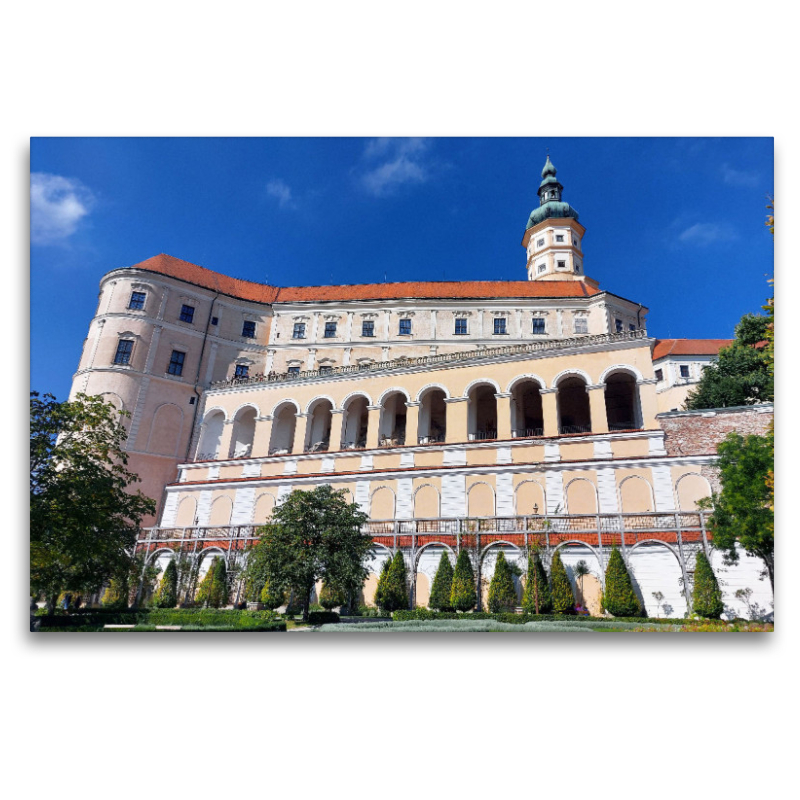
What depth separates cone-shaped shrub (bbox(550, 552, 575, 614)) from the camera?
9.00 m

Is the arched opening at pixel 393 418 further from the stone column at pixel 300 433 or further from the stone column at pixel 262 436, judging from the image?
the stone column at pixel 262 436

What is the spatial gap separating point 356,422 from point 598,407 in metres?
7.34

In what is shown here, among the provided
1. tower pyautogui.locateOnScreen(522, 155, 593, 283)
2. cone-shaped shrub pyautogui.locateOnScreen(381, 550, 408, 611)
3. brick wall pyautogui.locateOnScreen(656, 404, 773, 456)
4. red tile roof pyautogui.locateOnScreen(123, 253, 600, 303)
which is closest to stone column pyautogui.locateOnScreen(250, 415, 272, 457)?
cone-shaped shrub pyautogui.locateOnScreen(381, 550, 408, 611)

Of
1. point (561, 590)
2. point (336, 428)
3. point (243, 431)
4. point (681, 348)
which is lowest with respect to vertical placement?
point (561, 590)

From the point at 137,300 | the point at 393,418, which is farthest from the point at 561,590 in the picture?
the point at 137,300

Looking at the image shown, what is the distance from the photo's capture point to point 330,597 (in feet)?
30.0

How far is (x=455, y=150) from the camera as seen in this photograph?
7875 millimetres

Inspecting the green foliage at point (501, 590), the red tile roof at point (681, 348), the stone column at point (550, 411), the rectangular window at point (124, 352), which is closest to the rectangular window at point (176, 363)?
the rectangular window at point (124, 352)

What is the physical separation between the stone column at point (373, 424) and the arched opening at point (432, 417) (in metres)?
1.21

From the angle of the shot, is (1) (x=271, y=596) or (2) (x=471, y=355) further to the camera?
(2) (x=471, y=355)

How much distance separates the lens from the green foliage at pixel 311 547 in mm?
8883

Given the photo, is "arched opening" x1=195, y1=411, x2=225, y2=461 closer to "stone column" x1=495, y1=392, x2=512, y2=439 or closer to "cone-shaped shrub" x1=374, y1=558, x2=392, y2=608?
"stone column" x1=495, y1=392, x2=512, y2=439

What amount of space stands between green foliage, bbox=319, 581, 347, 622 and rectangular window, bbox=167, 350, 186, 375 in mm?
13062

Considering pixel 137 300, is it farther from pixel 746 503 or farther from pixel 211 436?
pixel 746 503
